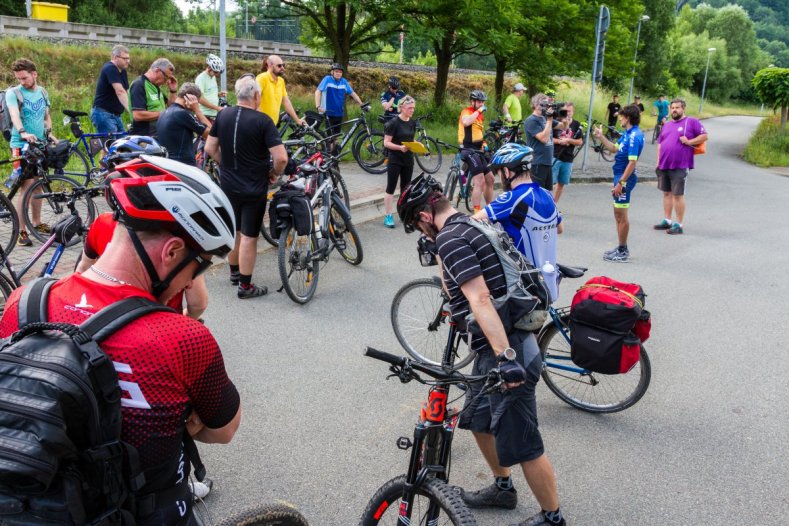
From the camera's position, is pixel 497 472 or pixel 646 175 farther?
pixel 646 175

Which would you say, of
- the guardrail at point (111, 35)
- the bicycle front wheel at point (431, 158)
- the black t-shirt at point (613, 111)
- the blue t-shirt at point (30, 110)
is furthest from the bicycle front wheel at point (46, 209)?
the black t-shirt at point (613, 111)

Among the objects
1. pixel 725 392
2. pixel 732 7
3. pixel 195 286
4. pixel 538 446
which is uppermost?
pixel 732 7

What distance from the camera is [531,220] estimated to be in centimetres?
442

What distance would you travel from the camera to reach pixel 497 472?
3.70m

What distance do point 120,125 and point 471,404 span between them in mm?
8577

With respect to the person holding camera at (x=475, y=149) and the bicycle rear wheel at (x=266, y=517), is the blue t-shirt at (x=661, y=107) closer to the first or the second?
the person holding camera at (x=475, y=149)

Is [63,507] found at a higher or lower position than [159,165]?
lower

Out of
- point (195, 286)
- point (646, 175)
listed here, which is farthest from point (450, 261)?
point (646, 175)

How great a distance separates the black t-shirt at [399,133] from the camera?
951 centimetres

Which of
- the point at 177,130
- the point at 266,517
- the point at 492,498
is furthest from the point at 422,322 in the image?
the point at 177,130

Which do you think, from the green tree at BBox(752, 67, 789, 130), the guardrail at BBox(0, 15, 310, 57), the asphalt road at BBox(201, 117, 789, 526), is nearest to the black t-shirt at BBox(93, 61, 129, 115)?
the asphalt road at BBox(201, 117, 789, 526)

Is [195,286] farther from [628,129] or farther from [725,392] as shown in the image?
[628,129]

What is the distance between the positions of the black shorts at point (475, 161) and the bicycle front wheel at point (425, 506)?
315 inches

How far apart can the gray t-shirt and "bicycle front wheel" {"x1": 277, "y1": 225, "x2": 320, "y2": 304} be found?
4.63 m
